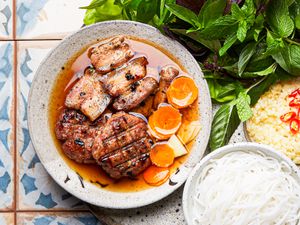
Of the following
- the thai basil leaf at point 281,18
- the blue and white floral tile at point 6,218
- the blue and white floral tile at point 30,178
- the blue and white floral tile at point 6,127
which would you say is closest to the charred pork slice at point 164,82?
the thai basil leaf at point 281,18

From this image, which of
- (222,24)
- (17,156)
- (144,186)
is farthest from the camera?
(17,156)

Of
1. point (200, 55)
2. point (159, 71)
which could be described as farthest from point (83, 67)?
point (200, 55)

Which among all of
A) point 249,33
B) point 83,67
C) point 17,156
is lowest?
point 17,156

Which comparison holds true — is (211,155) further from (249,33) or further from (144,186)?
(249,33)

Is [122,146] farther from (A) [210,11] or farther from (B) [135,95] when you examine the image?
(A) [210,11]

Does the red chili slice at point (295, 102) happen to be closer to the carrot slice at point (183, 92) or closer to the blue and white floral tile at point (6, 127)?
the carrot slice at point (183, 92)

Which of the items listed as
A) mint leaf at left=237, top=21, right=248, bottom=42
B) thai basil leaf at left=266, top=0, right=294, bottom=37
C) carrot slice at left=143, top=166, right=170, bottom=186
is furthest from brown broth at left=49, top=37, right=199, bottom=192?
thai basil leaf at left=266, top=0, right=294, bottom=37

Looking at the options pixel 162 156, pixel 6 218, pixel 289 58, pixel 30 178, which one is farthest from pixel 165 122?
pixel 6 218
